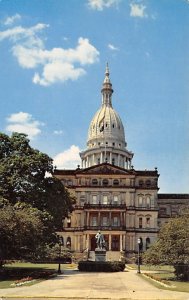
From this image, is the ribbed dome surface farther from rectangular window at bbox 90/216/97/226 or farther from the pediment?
rectangular window at bbox 90/216/97/226

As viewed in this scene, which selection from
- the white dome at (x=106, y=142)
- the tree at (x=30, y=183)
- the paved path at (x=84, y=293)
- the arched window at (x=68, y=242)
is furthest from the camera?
A: the white dome at (x=106, y=142)

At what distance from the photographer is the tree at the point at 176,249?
30438 millimetres

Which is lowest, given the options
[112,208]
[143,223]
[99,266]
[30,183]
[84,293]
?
[84,293]

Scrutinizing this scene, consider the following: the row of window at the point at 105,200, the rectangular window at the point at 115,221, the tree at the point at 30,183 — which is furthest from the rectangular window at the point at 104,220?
the tree at the point at 30,183

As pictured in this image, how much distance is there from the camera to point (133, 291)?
2292 cm

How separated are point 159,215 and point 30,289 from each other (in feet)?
227

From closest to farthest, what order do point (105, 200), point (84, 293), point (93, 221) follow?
1. point (84, 293)
2. point (93, 221)
3. point (105, 200)

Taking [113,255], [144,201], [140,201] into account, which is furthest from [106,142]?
[113,255]

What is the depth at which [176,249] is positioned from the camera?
102 feet

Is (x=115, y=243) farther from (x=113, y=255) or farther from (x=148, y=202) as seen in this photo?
(x=148, y=202)

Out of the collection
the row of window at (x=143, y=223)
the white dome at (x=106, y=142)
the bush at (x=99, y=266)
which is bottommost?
the bush at (x=99, y=266)

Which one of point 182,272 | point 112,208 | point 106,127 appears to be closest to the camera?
point 182,272

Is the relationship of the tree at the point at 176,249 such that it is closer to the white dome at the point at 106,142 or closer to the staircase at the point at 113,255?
the staircase at the point at 113,255

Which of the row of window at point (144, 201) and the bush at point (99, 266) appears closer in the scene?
the bush at point (99, 266)
